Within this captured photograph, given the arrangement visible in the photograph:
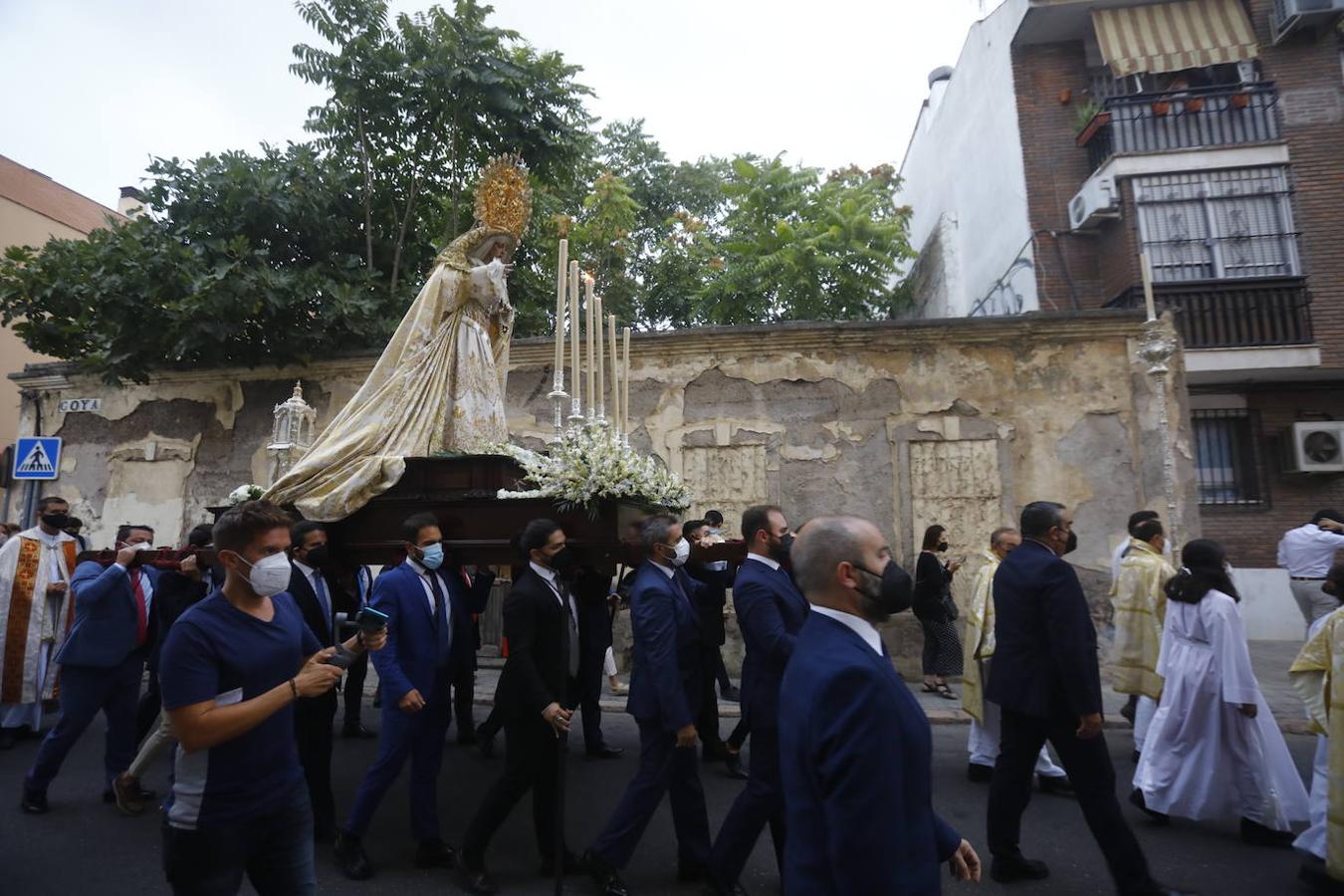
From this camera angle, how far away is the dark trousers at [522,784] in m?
3.89

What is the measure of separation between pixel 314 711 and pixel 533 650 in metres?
1.40

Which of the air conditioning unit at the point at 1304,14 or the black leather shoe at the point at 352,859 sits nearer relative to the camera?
the black leather shoe at the point at 352,859

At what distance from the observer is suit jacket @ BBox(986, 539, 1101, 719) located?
3.82 m

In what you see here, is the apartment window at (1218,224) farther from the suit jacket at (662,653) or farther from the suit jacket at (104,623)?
the suit jacket at (104,623)

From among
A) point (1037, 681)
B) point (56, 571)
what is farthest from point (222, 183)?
point (1037, 681)

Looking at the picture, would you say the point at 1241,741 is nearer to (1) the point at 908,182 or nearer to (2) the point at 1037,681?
(2) the point at 1037,681

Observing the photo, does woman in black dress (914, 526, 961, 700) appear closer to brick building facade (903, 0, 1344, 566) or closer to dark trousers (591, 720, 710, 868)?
dark trousers (591, 720, 710, 868)

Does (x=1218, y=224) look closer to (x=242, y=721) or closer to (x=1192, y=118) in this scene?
(x=1192, y=118)

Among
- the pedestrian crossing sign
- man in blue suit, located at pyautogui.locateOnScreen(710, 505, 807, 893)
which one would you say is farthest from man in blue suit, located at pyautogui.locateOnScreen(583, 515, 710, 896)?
the pedestrian crossing sign

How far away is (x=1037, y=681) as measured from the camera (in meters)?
3.92

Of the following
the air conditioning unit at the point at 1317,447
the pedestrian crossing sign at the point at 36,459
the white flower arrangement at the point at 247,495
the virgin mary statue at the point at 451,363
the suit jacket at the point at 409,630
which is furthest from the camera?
the air conditioning unit at the point at 1317,447

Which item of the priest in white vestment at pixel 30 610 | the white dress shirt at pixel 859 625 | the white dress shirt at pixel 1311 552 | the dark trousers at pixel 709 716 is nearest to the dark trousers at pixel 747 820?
the white dress shirt at pixel 859 625

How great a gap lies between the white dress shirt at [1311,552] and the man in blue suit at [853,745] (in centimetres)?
736

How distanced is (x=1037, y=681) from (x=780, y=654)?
129cm
